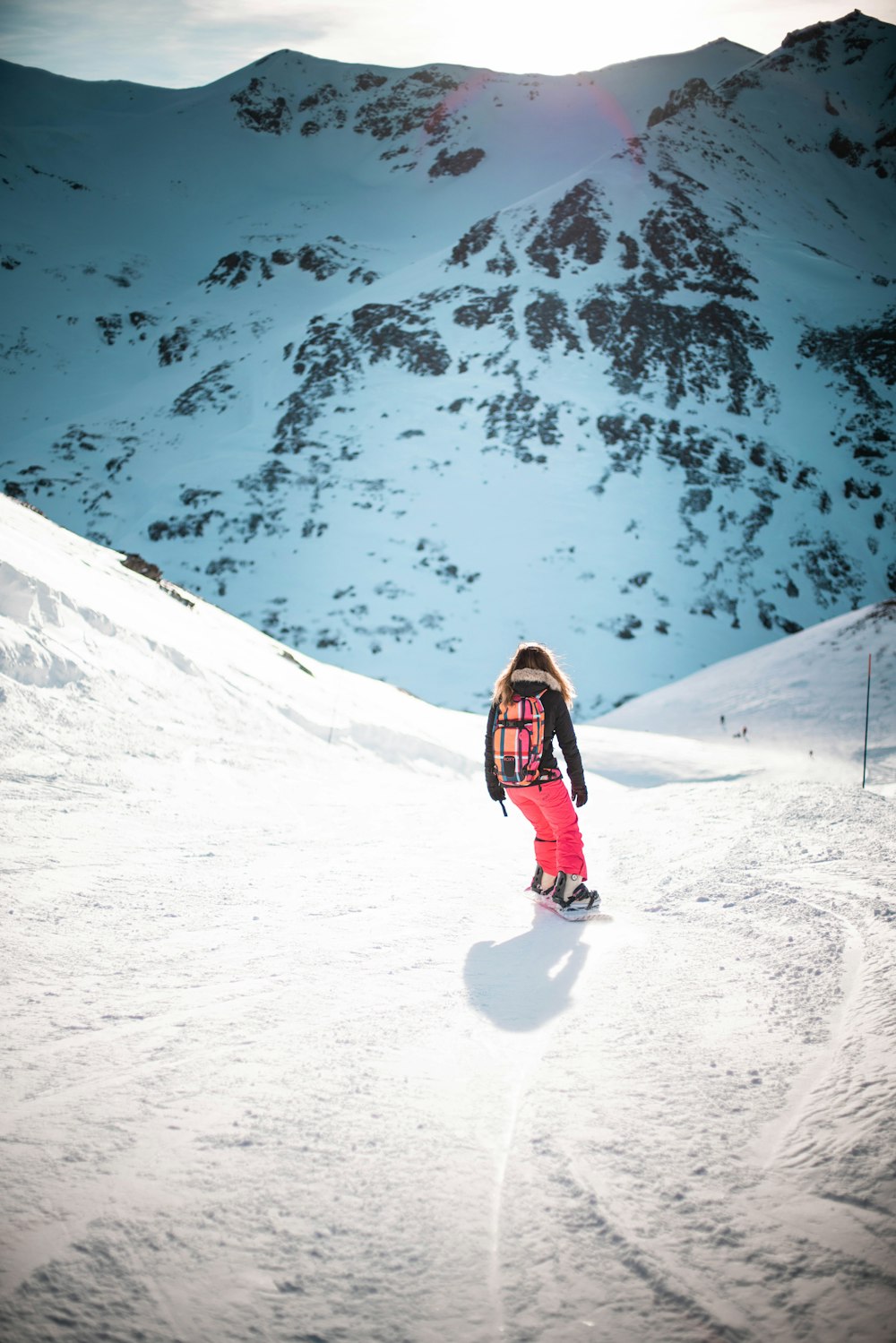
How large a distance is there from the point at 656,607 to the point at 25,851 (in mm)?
24399

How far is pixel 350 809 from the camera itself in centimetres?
693

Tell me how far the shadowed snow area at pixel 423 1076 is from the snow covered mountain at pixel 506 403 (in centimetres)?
1741

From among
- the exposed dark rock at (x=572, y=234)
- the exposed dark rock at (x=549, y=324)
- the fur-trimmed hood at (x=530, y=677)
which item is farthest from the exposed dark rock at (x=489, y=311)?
the fur-trimmed hood at (x=530, y=677)

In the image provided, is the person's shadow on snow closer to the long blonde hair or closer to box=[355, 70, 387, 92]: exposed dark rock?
the long blonde hair

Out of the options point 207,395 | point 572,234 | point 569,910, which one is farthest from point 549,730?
Answer: point 572,234

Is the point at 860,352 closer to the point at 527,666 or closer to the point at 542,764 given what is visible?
the point at 527,666

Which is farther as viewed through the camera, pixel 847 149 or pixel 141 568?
pixel 847 149

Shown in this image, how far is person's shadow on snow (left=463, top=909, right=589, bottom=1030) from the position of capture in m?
3.12

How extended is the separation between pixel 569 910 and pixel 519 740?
110cm

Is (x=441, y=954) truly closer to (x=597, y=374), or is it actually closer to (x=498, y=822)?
(x=498, y=822)

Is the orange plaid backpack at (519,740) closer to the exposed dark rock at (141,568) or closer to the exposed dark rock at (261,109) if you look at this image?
the exposed dark rock at (141,568)

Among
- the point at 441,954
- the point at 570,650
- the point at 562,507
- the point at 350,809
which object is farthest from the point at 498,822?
the point at 562,507

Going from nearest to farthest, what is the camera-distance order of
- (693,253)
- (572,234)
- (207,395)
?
1. (207,395)
2. (693,253)
3. (572,234)

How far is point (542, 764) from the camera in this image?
15.1 feet
